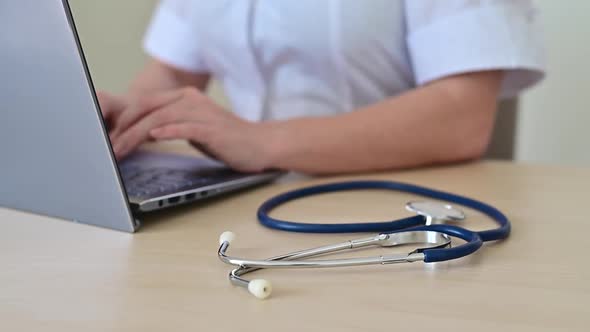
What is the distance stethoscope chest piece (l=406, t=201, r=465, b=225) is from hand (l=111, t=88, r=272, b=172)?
19cm

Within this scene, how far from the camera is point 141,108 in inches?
23.9

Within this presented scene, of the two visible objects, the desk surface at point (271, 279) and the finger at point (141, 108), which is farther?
the finger at point (141, 108)

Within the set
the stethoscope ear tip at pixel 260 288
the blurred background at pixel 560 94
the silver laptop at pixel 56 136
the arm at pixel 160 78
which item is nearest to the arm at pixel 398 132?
the silver laptop at pixel 56 136

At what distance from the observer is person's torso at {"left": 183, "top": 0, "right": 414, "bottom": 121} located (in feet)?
2.41

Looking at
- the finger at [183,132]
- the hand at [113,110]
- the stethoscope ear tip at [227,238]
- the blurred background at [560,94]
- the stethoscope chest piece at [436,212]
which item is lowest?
the blurred background at [560,94]

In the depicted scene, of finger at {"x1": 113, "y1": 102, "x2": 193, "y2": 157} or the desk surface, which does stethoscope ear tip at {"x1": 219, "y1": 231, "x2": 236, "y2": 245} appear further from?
finger at {"x1": 113, "y1": 102, "x2": 193, "y2": 157}

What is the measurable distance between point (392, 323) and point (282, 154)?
0.33 m

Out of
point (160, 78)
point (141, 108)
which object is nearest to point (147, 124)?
point (141, 108)

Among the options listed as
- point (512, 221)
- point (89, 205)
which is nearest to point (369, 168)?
point (512, 221)

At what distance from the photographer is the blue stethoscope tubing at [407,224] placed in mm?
378

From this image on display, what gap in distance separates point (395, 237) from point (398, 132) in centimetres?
26

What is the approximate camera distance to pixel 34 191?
48 centimetres

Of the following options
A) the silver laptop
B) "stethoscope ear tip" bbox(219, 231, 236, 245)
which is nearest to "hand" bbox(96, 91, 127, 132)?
the silver laptop

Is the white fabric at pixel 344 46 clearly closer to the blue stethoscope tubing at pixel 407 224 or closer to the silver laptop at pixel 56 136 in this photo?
the blue stethoscope tubing at pixel 407 224
